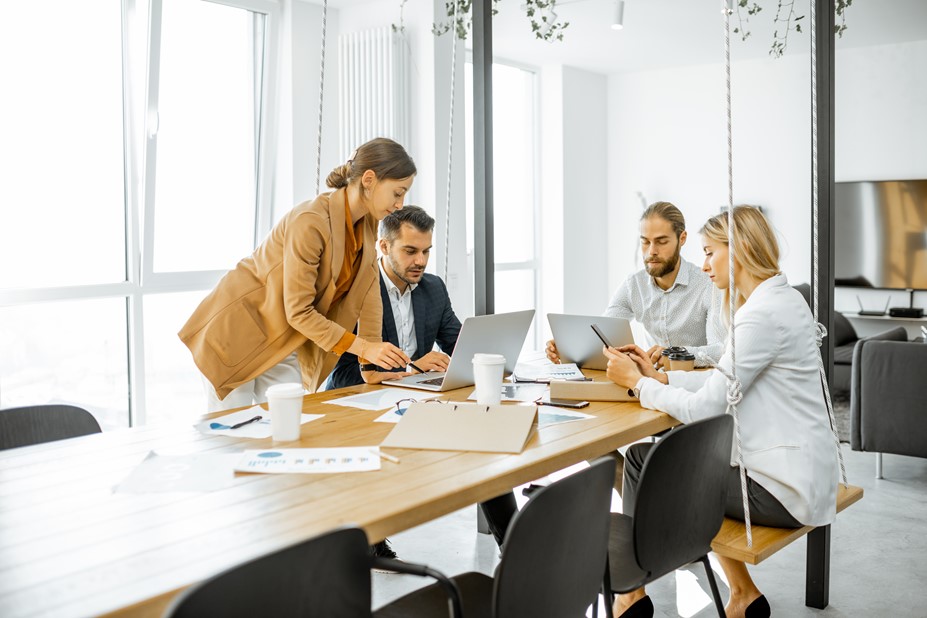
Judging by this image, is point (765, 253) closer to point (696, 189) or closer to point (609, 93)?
point (696, 189)

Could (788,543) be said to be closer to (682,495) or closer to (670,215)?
(682,495)

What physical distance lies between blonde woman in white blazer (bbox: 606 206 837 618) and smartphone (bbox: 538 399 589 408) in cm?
15

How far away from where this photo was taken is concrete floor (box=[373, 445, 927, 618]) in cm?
297

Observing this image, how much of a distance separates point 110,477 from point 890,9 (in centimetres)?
588

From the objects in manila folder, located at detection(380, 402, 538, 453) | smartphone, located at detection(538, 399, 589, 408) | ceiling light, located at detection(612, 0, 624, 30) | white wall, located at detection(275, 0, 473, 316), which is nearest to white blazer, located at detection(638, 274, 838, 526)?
smartphone, located at detection(538, 399, 589, 408)

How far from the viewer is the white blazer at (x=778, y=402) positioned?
235 centimetres

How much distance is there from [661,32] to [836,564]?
4419mm

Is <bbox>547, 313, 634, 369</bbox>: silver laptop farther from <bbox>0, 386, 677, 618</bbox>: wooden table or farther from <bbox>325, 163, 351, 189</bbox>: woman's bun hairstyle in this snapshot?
<bbox>325, 163, 351, 189</bbox>: woman's bun hairstyle

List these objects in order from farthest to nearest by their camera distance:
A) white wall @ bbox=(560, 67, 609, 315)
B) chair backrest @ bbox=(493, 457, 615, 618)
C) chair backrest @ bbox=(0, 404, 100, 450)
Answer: white wall @ bbox=(560, 67, 609, 315)
chair backrest @ bbox=(0, 404, 100, 450)
chair backrest @ bbox=(493, 457, 615, 618)

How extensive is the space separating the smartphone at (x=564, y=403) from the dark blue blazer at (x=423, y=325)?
925mm

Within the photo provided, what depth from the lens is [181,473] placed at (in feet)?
5.83

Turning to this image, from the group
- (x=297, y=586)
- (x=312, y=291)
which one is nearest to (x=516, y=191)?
(x=312, y=291)

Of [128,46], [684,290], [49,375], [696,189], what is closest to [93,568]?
[684,290]

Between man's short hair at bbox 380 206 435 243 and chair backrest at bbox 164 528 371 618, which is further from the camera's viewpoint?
man's short hair at bbox 380 206 435 243
